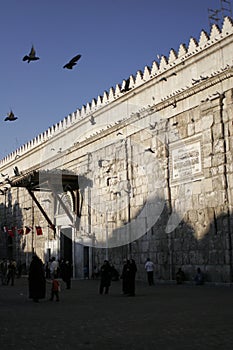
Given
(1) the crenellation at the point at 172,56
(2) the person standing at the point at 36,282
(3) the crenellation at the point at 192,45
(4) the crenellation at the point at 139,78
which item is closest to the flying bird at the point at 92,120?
(4) the crenellation at the point at 139,78

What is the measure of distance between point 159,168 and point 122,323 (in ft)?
29.7

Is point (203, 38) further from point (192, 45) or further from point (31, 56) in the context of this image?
point (31, 56)

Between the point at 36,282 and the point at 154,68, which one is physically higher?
the point at 154,68

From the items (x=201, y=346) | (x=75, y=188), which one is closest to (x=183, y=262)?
(x=75, y=188)

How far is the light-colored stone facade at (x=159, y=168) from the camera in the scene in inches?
515

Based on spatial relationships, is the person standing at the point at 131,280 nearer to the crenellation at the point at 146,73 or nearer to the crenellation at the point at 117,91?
the crenellation at the point at 146,73

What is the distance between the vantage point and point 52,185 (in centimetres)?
2041

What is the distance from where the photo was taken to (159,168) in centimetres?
1538

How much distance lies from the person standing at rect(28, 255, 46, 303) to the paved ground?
1.10 ft

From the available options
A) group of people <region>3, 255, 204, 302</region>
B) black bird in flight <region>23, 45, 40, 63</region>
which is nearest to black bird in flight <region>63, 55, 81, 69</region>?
black bird in flight <region>23, 45, 40, 63</region>

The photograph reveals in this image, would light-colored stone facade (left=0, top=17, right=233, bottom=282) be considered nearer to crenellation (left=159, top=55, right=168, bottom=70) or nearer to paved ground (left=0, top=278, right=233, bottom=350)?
crenellation (left=159, top=55, right=168, bottom=70)

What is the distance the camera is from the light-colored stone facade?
1307 centimetres

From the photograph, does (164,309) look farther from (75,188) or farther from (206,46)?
(75,188)

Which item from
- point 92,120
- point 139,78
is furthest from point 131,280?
point 92,120
